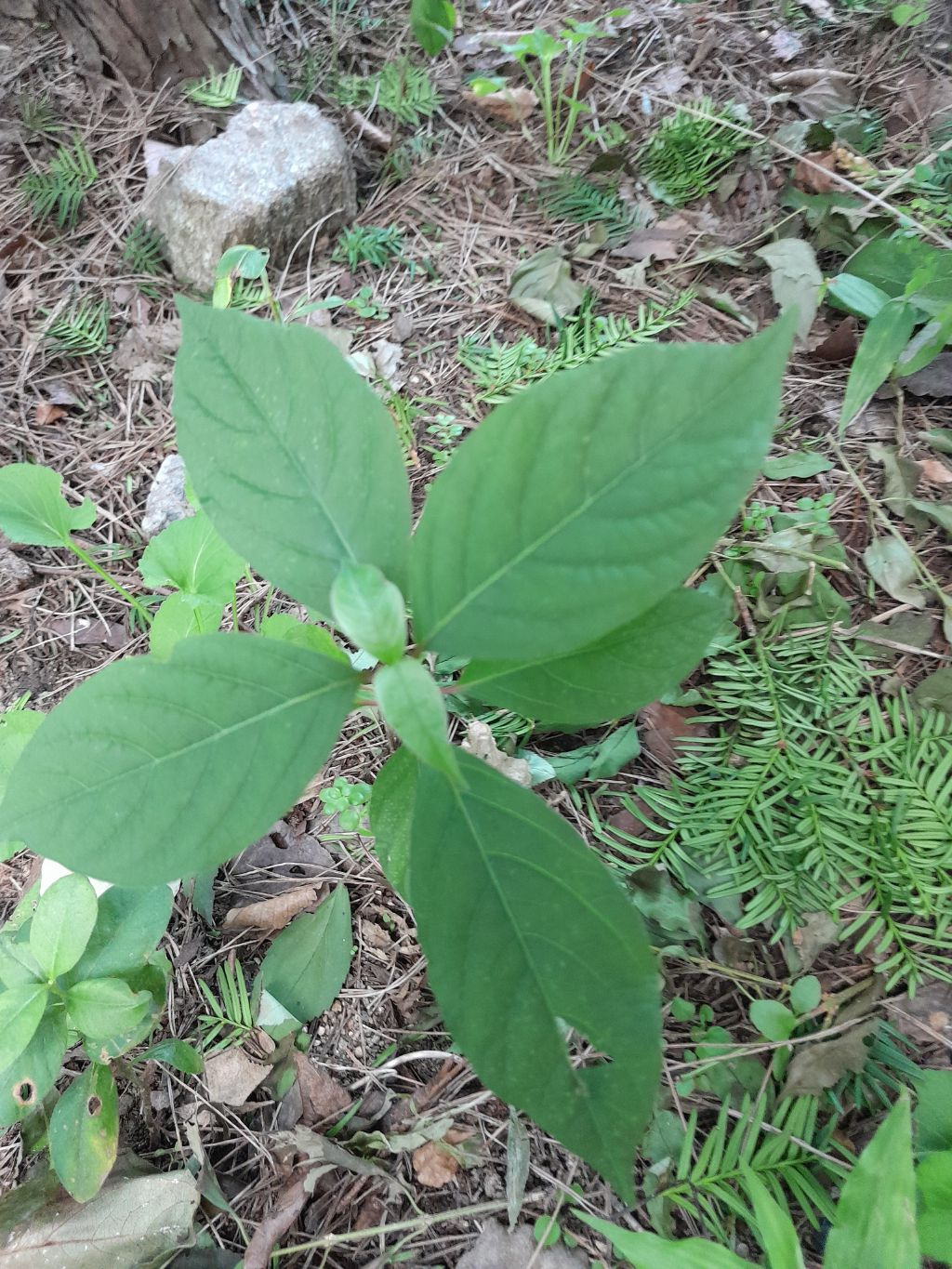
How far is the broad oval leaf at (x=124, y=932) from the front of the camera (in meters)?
1.24

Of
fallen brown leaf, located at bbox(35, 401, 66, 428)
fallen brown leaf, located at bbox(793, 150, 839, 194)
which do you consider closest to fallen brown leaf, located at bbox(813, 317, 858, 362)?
fallen brown leaf, located at bbox(793, 150, 839, 194)

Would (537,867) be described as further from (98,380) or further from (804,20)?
(804,20)

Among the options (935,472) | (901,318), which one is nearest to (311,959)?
(935,472)

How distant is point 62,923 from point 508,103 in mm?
2762

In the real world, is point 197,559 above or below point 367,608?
below

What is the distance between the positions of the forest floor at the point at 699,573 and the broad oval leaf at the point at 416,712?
714mm

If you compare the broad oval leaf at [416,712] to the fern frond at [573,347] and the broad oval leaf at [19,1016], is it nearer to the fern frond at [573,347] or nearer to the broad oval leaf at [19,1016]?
the broad oval leaf at [19,1016]

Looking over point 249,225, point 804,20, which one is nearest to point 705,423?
point 249,225

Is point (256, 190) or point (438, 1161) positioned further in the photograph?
point (256, 190)

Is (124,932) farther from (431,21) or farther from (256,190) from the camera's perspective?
(431,21)

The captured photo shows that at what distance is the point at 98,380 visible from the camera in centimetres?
232

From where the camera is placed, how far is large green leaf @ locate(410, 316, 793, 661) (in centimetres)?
69

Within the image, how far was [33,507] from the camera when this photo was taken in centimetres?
151

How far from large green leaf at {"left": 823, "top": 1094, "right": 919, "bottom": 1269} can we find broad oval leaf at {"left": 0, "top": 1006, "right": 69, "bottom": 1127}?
1173 millimetres
